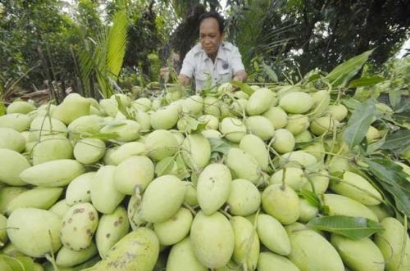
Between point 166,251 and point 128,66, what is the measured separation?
937 cm

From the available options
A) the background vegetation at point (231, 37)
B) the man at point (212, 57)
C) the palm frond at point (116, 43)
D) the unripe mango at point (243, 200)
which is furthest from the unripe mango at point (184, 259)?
the palm frond at point (116, 43)

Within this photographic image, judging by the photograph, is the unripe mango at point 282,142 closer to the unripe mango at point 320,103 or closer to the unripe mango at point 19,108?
the unripe mango at point 320,103

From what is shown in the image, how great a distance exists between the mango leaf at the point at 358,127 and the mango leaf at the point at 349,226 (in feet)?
0.71

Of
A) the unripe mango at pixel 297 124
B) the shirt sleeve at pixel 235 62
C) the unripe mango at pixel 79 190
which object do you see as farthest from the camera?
the shirt sleeve at pixel 235 62

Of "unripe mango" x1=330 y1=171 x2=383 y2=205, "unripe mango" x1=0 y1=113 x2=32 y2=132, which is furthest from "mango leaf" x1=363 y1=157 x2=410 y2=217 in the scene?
"unripe mango" x1=0 y1=113 x2=32 y2=132

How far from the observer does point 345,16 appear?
4.05m

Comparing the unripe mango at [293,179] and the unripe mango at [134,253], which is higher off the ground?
the unripe mango at [293,179]

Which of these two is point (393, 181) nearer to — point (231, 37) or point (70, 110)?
point (70, 110)

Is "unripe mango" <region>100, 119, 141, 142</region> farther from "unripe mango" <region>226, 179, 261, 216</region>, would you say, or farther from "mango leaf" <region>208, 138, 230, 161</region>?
"unripe mango" <region>226, 179, 261, 216</region>

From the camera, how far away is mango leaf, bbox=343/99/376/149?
2.45 feet

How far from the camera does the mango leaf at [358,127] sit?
75 centimetres

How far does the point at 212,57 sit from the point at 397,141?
7.04 ft

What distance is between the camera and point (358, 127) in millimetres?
758

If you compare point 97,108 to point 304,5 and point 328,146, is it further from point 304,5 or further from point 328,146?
point 304,5
